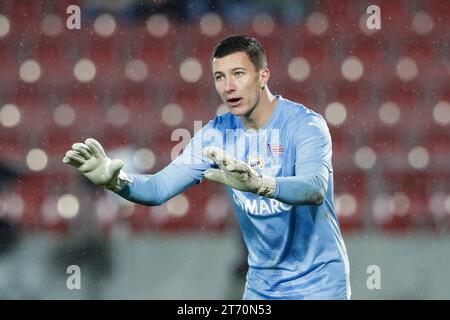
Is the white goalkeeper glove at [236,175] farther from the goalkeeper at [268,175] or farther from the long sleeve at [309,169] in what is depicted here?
the goalkeeper at [268,175]

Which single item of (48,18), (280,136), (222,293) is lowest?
(222,293)

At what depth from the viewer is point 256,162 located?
1965 mm

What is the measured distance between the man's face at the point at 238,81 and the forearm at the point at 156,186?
222 mm

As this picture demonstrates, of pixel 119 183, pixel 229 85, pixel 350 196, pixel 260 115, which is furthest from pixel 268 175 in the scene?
pixel 350 196

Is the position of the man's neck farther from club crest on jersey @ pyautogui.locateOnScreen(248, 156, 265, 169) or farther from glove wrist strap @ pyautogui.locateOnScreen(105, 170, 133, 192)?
glove wrist strap @ pyautogui.locateOnScreen(105, 170, 133, 192)

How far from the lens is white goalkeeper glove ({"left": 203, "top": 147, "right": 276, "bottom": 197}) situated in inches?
61.1

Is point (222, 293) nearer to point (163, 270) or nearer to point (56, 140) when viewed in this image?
point (163, 270)

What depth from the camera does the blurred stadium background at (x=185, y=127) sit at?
3.42 m

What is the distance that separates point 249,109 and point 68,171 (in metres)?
1.88

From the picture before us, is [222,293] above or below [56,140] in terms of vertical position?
below

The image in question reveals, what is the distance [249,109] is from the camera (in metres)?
1.97

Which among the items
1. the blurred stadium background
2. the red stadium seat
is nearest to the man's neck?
the blurred stadium background

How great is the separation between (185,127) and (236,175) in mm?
2193

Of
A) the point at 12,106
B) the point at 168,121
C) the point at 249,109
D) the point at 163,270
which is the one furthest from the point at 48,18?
the point at 249,109
